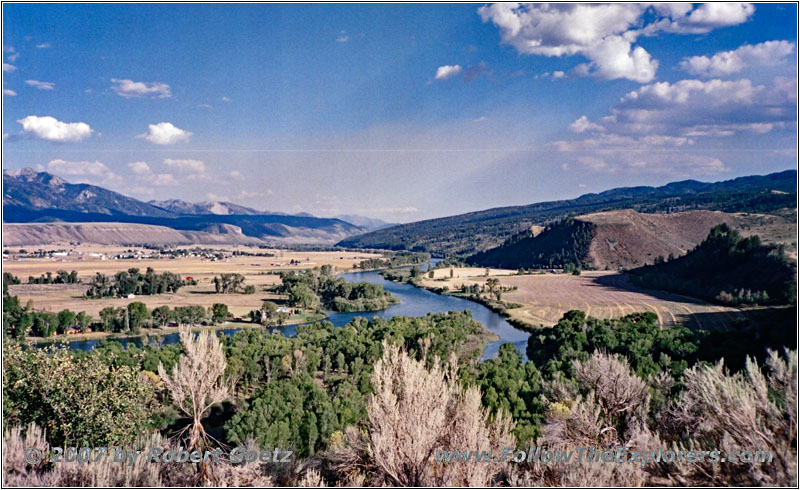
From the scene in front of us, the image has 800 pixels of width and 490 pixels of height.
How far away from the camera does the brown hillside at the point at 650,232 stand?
14238 cm

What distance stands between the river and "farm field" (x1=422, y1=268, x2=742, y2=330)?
15.5ft

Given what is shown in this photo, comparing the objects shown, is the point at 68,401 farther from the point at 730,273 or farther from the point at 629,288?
the point at 629,288

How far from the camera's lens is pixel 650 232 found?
16088 centimetres

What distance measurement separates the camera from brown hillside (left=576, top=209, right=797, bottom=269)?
142m

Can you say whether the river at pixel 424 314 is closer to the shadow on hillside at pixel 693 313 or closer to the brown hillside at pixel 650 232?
the shadow on hillside at pixel 693 313

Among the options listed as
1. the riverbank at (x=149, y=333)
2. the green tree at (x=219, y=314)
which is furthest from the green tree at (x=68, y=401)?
the green tree at (x=219, y=314)

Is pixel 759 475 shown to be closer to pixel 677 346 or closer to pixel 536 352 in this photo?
pixel 677 346

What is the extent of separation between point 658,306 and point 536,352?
42.1 metres

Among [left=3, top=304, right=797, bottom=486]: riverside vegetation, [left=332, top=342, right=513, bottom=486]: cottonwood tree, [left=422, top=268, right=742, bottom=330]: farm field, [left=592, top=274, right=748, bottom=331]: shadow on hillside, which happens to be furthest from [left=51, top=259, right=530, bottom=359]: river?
[left=332, top=342, right=513, bottom=486]: cottonwood tree

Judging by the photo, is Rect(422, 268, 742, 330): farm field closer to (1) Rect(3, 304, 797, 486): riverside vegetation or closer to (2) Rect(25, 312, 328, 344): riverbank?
(2) Rect(25, 312, 328, 344): riverbank

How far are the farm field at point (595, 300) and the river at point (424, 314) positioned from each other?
473 centimetres

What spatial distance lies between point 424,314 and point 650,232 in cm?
10501

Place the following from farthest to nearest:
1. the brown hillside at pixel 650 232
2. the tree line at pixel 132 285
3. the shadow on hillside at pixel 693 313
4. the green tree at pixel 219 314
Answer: the brown hillside at pixel 650 232 < the tree line at pixel 132 285 < the green tree at pixel 219 314 < the shadow on hillside at pixel 693 313

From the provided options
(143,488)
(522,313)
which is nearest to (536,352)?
(522,313)
